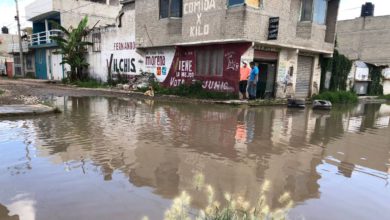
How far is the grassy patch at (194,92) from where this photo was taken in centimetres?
1546

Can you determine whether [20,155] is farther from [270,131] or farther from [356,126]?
[356,126]

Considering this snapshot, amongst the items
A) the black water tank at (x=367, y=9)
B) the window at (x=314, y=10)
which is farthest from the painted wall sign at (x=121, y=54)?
the black water tank at (x=367, y=9)

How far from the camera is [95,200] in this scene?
379 centimetres

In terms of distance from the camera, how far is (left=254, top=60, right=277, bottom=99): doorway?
16531 mm

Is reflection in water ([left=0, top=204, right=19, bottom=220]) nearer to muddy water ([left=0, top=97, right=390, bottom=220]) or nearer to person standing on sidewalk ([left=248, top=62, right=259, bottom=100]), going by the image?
muddy water ([left=0, top=97, right=390, bottom=220])

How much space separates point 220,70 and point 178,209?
564 inches

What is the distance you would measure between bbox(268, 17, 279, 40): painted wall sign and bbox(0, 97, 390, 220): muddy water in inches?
263

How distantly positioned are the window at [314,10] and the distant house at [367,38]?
14.6 meters

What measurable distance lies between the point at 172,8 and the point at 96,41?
9638mm

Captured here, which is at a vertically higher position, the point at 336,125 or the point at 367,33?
the point at 367,33

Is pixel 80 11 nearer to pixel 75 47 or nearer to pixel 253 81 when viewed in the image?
pixel 75 47

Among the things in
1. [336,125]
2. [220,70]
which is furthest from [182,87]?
[336,125]

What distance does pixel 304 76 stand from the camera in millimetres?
18797

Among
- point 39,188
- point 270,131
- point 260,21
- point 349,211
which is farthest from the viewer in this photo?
point 260,21
